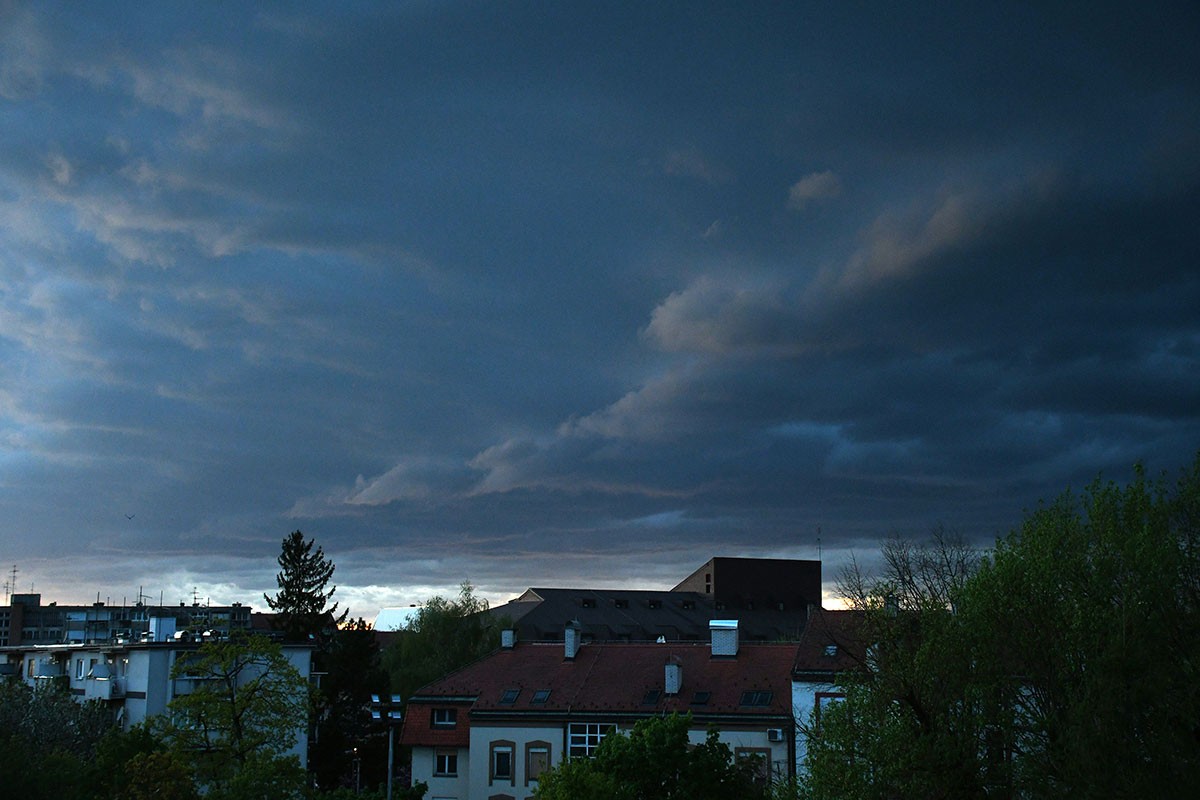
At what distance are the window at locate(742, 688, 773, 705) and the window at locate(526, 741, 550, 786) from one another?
11.3 m

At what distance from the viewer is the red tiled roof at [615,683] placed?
6003 cm

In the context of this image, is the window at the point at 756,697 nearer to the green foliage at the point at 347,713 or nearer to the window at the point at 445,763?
the window at the point at 445,763

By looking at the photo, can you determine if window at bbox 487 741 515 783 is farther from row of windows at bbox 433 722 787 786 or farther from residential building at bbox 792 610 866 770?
residential building at bbox 792 610 866 770

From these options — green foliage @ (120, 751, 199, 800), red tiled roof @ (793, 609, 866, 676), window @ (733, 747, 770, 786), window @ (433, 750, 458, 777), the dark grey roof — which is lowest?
window @ (433, 750, 458, 777)

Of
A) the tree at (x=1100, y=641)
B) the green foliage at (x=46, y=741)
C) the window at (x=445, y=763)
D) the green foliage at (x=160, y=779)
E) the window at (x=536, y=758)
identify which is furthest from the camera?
the window at (x=445, y=763)

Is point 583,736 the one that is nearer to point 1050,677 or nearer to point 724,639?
point 724,639

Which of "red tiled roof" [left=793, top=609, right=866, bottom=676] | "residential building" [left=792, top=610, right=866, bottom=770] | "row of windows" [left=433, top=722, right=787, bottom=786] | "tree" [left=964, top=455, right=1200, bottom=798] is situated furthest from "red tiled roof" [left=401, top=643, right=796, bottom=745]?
"tree" [left=964, top=455, right=1200, bottom=798]

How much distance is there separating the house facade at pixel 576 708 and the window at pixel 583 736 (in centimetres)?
6

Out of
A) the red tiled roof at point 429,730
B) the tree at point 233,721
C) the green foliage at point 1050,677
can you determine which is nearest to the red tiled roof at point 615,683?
the red tiled roof at point 429,730

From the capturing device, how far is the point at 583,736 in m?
60.8

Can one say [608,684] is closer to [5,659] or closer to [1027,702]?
[1027,702]

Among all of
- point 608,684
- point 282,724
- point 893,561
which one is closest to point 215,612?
point 608,684

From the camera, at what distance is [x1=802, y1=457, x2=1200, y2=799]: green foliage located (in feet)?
96.1

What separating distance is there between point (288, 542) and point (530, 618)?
5240 cm
